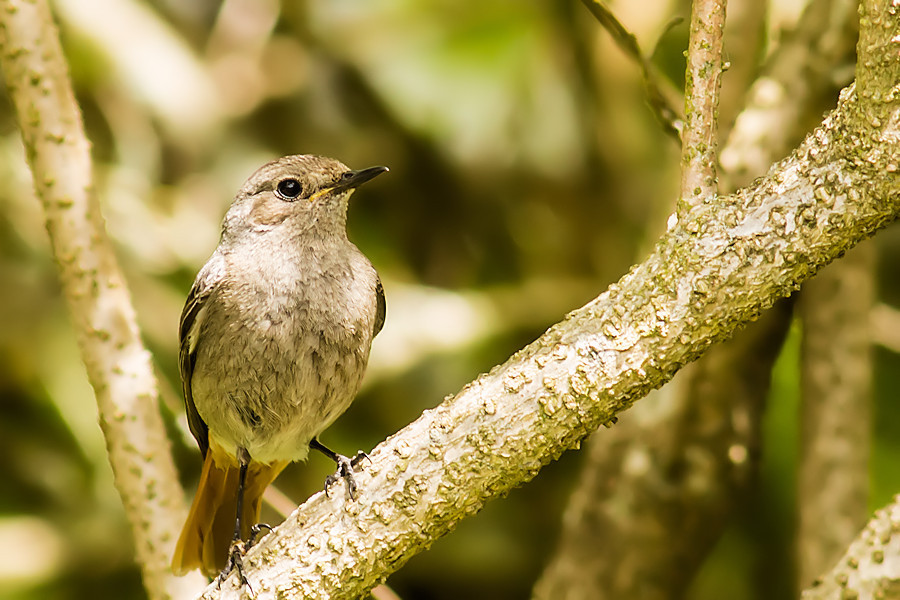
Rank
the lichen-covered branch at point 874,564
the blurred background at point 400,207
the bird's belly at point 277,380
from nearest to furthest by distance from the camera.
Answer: the lichen-covered branch at point 874,564 → the bird's belly at point 277,380 → the blurred background at point 400,207

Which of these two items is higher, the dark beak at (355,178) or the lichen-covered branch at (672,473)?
the dark beak at (355,178)

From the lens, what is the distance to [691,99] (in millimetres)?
2275

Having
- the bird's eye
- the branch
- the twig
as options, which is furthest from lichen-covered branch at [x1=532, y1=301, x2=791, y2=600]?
the branch

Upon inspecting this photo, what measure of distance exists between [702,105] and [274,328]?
1473 mm

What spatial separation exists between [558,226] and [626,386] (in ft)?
10.8

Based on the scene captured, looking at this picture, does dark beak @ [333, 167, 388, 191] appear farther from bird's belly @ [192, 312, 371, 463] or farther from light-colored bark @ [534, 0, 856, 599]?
light-colored bark @ [534, 0, 856, 599]

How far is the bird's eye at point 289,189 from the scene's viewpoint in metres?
3.47

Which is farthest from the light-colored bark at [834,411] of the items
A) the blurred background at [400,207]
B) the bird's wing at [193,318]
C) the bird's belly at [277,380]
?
the bird's wing at [193,318]

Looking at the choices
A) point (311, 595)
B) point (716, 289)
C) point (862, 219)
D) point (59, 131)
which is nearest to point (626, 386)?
point (716, 289)

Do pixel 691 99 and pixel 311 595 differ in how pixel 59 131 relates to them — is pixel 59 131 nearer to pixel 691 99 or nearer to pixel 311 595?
pixel 311 595

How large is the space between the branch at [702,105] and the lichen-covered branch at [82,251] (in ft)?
6.03

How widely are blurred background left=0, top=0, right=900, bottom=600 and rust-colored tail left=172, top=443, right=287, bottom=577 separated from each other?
100 centimetres

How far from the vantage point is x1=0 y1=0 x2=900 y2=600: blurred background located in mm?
4676

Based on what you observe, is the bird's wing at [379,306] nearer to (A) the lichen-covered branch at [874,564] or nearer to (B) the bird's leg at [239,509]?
(B) the bird's leg at [239,509]
